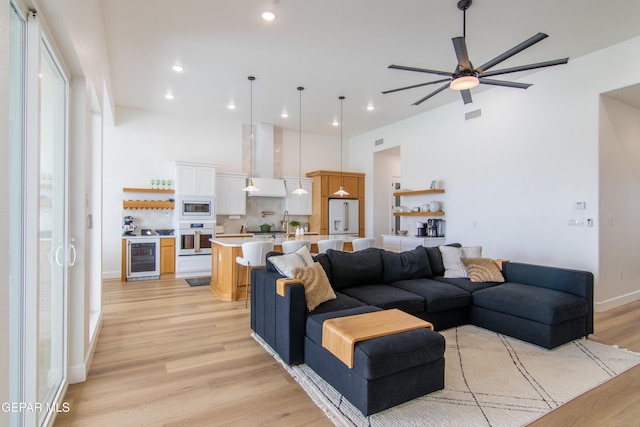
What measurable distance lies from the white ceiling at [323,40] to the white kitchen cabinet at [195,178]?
1.39 metres

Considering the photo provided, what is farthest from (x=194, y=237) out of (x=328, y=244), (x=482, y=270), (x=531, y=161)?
(x=531, y=161)

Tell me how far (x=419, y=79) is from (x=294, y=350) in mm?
4438

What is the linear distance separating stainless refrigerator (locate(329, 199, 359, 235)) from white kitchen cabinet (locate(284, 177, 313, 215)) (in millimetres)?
581

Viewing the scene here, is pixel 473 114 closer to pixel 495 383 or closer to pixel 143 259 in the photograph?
pixel 495 383

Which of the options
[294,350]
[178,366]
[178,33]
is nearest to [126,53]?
[178,33]

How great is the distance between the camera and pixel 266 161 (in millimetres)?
7988

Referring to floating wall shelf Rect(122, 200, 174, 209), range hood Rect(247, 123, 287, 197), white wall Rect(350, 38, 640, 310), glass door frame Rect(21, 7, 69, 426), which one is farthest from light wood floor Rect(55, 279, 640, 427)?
range hood Rect(247, 123, 287, 197)

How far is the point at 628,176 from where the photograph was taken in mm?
4871

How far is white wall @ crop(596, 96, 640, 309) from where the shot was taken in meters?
4.47

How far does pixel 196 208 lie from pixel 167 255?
109 centimetres

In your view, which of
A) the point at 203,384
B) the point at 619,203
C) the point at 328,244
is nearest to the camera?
the point at 203,384

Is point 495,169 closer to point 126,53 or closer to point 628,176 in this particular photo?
point 628,176

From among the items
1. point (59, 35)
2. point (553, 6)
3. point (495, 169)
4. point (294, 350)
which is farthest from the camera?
point (495, 169)

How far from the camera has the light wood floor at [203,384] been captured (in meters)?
2.17
